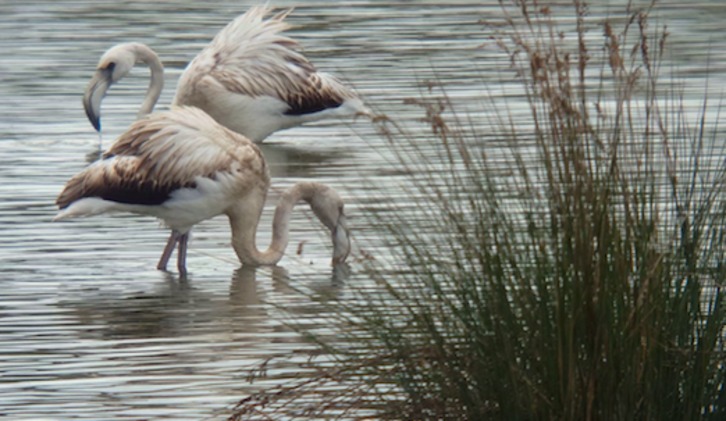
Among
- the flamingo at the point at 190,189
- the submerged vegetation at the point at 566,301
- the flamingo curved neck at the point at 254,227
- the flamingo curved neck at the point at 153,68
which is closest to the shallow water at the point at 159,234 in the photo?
the flamingo curved neck at the point at 254,227

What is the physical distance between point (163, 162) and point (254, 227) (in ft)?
2.07

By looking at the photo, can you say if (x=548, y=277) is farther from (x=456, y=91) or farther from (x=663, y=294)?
(x=456, y=91)

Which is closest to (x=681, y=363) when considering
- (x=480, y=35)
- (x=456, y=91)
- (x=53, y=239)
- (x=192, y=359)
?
(x=192, y=359)

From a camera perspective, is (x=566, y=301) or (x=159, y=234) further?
(x=159, y=234)

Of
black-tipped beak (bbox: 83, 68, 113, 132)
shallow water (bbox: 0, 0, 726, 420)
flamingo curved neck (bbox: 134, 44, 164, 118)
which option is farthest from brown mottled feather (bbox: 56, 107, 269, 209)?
flamingo curved neck (bbox: 134, 44, 164, 118)

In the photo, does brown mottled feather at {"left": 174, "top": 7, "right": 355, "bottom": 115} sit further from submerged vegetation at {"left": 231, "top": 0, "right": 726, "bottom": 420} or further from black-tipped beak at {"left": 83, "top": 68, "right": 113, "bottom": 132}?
submerged vegetation at {"left": 231, "top": 0, "right": 726, "bottom": 420}

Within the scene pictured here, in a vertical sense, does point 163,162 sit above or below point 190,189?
above

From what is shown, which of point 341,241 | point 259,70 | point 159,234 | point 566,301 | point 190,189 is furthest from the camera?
point 259,70

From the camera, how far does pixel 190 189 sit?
9438 mm

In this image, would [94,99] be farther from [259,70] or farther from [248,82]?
[259,70]

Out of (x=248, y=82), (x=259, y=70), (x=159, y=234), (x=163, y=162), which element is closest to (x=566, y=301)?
(x=163, y=162)

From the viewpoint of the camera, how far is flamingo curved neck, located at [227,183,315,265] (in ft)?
31.0

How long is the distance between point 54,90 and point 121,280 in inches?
321

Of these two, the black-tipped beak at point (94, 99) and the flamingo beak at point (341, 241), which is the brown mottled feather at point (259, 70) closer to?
the black-tipped beak at point (94, 99)
